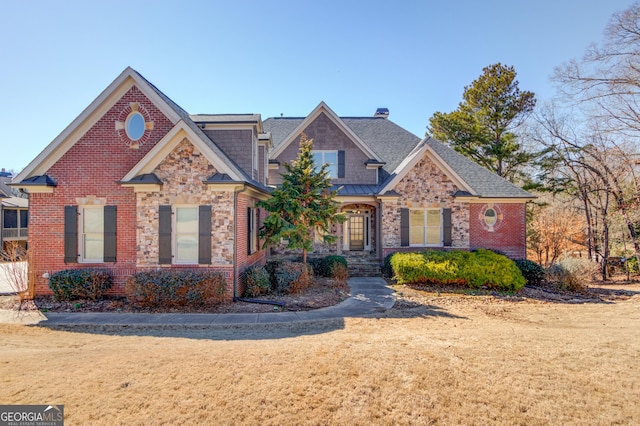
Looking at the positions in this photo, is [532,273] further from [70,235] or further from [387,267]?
[70,235]

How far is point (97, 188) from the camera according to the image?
10438mm

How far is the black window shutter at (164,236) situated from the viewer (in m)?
9.83

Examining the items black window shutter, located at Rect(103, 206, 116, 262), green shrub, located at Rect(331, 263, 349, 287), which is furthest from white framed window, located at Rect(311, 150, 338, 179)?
black window shutter, located at Rect(103, 206, 116, 262)

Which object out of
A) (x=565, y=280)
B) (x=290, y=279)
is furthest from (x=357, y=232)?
(x=565, y=280)

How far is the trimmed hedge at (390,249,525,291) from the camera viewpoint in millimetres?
12211

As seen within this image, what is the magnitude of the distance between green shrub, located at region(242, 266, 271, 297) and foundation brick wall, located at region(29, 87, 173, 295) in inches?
144

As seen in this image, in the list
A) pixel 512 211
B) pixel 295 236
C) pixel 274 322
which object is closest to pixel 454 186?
pixel 512 211

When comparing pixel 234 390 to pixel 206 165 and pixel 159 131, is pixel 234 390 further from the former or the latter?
pixel 159 131

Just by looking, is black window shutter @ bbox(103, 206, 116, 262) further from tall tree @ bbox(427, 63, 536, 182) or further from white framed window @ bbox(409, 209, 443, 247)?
tall tree @ bbox(427, 63, 536, 182)

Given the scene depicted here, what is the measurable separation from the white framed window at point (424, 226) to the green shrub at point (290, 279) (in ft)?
21.6

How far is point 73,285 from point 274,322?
22.3ft

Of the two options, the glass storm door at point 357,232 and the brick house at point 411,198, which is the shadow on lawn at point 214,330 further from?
the glass storm door at point 357,232

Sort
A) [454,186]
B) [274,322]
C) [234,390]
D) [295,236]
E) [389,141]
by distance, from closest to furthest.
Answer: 1. [234,390]
2. [274,322]
3. [295,236]
4. [454,186]
5. [389,141]

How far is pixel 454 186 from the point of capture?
606 inches
